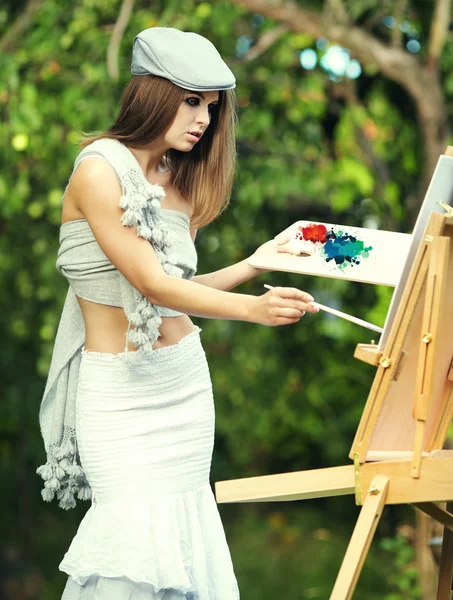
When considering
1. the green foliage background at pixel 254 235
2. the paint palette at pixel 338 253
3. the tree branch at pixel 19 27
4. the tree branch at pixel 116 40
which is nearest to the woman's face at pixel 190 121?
the paint palette at pixel 338 253

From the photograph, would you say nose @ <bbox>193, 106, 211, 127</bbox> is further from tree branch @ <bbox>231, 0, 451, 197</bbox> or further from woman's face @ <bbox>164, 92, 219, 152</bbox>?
tree branch @ <bbox>231, 0, 451, 197</bbox>

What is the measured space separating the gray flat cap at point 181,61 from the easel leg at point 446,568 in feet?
3.33

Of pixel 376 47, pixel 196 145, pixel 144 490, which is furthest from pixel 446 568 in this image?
pixel 376 47

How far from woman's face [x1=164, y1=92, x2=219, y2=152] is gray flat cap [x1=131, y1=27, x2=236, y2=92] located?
1.2 inches

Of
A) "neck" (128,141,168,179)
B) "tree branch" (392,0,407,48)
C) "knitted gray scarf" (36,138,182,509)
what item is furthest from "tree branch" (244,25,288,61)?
"knitted gray scarf" (36,138,182,509)

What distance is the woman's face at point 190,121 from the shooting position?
1.94 m

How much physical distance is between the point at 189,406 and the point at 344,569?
0.45 m

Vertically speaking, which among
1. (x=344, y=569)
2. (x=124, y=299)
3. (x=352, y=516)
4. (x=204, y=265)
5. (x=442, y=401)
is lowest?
(x=352, y=516)

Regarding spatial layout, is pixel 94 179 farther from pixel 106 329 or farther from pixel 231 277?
pixel 231 277

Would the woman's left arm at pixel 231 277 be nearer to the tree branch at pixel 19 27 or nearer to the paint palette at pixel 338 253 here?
the paint palette at pixel 338 253

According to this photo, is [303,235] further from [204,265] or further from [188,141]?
[204,265]

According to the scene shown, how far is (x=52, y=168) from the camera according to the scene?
411cm

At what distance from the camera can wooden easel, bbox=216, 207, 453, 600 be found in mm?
1775

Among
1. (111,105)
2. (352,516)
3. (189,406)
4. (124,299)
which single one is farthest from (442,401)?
(352,516)
